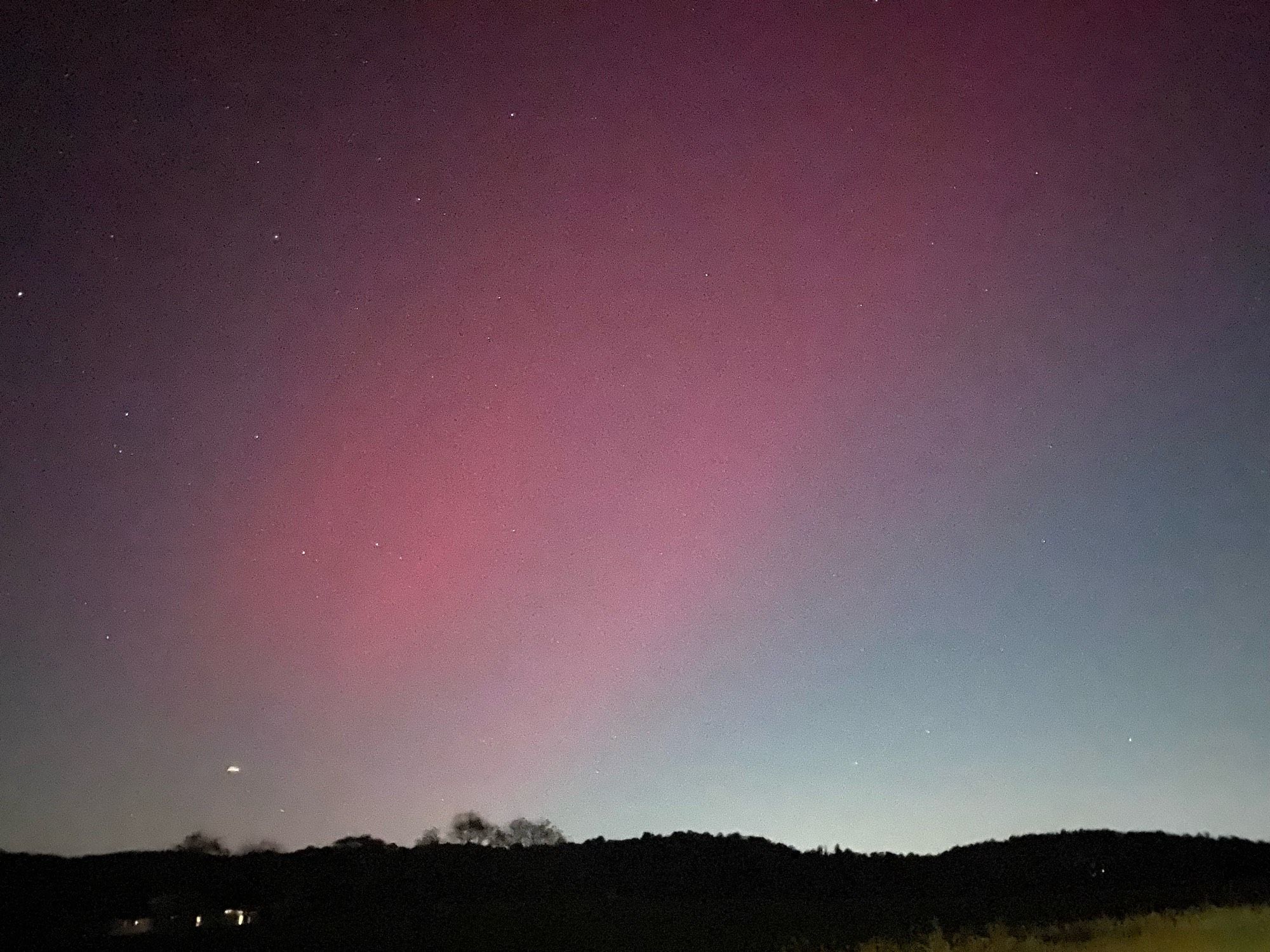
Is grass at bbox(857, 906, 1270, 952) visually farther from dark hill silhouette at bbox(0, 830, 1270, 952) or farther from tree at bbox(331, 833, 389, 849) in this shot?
tree at bbox(331, 833, 389, 849)

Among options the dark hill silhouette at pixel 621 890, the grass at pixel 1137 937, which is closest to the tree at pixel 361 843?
the dark hill silhouette at pixel 621 890

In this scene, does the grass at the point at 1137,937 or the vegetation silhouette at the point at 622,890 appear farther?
the vegetation silhouette at the point at 622,890

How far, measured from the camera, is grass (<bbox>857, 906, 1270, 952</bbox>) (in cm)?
1769

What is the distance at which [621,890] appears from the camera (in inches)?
2115

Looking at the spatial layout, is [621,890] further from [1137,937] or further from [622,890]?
[1137,937]

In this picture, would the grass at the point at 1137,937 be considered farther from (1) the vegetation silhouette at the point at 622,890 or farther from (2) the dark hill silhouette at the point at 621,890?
(2) the dark hill silhouette at the point at 621,890

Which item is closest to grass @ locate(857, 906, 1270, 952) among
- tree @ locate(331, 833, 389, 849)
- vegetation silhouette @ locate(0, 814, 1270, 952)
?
vegetation silhouette @ locate(0, 814, 1270, 952)

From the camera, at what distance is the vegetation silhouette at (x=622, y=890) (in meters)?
31.7

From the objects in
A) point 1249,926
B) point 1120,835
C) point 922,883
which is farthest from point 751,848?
point 1249,926

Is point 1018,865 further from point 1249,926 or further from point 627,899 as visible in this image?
point 1249,926

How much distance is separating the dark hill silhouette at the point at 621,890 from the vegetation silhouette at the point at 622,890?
139 mm

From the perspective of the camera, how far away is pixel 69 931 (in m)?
36.1

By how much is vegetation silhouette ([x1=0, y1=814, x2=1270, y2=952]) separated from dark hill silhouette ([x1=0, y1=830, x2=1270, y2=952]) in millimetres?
139

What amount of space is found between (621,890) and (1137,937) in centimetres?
3838
